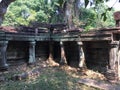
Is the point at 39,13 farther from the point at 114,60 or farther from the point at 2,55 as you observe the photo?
the point at 114,60

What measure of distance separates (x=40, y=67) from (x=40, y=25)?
8.94ft

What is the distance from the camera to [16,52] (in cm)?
1242

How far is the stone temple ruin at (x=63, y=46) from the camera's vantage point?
33.8 ft

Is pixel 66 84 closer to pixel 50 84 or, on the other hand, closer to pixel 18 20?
pixel 50 84

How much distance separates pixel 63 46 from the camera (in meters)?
12.9

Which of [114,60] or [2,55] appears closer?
[114,60]

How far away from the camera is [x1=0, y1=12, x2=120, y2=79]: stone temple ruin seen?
10.3 metres

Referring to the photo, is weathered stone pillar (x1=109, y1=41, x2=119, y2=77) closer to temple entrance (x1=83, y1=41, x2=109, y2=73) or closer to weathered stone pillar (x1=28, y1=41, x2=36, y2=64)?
temple entrance (x1=83, y1=41, x2=109, y2=73)

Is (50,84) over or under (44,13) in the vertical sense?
under

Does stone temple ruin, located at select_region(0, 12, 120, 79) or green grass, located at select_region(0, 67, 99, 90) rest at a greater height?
stone temple ruin, located at select_region(0, 12, 120, 79)

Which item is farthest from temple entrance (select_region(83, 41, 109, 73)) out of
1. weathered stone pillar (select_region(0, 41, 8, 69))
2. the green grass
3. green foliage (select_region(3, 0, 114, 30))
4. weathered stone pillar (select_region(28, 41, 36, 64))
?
green foliage (select_region(3, 0, 114, 30))

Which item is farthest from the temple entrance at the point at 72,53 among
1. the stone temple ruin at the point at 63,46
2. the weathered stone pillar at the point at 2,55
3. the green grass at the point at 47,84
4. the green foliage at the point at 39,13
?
the green foliage at the point at 39,13

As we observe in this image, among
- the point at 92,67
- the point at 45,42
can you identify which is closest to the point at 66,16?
the point at 45,42

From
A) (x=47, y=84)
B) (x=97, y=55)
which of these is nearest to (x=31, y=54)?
(x=97, y=55)
